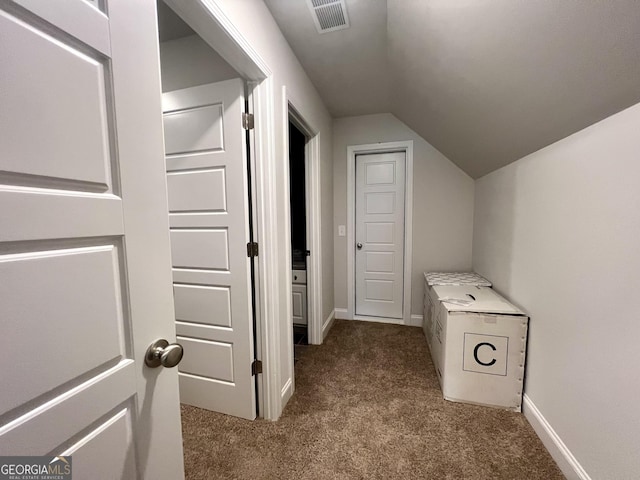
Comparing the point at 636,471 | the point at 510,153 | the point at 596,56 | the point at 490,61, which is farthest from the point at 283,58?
the point at 636,471

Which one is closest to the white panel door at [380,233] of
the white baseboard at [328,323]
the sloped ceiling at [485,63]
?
the white baseboard at [328,323]

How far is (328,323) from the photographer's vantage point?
9.75 ft

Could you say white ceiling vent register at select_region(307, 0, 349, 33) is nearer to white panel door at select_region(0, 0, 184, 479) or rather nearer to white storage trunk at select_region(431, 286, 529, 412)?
white panel door at select_region(0, 0, 184, 479)

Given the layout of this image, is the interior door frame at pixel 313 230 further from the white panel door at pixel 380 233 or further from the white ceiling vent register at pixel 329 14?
the white panel door at pixel 380 233

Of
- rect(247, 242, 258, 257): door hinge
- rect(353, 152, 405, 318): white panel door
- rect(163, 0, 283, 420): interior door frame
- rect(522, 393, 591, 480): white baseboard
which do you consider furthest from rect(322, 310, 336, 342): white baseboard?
rect(522, 393, 591, 480): white baseboard

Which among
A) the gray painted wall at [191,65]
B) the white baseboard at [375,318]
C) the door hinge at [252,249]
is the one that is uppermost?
the gray painted wall at [191,65]

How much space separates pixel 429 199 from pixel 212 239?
238cm

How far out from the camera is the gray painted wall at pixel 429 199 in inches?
113

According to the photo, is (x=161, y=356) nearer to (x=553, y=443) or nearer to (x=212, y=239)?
(x=212, y=239)

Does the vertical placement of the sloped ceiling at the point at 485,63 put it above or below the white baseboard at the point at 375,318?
above

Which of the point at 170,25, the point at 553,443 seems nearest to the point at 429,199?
the point at 553,443

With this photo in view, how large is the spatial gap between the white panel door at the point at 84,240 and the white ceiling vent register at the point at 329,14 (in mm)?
1195

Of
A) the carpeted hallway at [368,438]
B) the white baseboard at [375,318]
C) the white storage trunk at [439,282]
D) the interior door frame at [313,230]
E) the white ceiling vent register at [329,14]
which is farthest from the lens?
the white baseboard at [375,318]

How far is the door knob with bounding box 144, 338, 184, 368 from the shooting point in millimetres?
653
